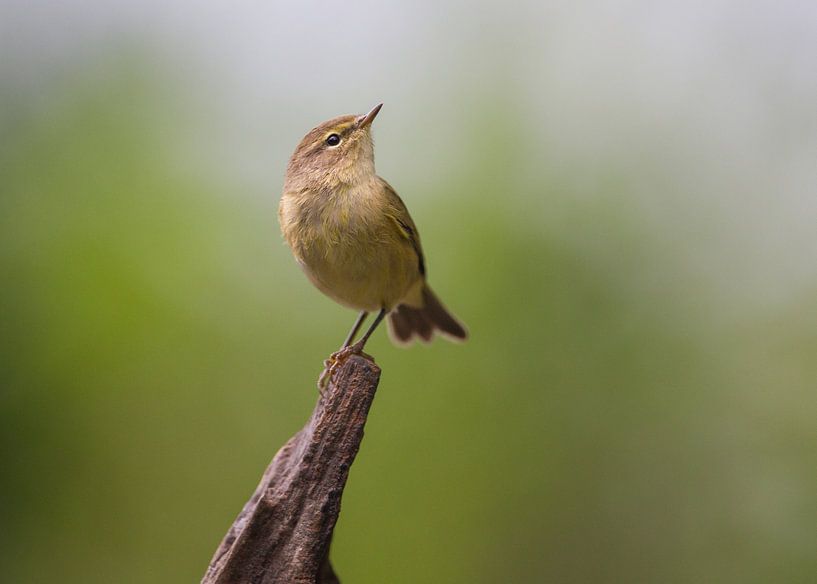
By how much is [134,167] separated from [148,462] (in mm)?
1983

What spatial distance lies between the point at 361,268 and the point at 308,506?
117 centimetres

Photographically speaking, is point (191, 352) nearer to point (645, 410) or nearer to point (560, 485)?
point (560, 485)

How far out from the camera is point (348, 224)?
12.0 feet

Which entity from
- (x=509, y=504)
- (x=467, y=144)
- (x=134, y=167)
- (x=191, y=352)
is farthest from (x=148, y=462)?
(x=467, y=144)

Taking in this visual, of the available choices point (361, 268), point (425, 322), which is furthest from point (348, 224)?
point (425, 322)

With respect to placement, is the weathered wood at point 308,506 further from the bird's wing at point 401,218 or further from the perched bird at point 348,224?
the bird's wing at point 401,218

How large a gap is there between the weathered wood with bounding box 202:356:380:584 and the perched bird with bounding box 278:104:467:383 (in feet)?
2.17

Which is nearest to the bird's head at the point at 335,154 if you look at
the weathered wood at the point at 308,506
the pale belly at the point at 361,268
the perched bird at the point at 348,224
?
the perched bird at the point at 348,224

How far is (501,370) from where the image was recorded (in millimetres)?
5320

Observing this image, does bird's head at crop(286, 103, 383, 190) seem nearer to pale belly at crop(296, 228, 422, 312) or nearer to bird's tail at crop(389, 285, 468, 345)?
pale belly at crop(296, 228, 422, 312)

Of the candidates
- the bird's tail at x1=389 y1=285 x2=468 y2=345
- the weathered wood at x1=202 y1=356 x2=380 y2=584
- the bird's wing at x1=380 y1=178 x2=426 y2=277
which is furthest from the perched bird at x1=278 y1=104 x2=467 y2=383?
the weathered wood at x1=202 y1=356 x2=380 y2=584

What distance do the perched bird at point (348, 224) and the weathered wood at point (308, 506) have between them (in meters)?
0.66

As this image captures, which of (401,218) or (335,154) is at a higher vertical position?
(335,154)

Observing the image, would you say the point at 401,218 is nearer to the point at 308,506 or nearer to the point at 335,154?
the point at 335,154
